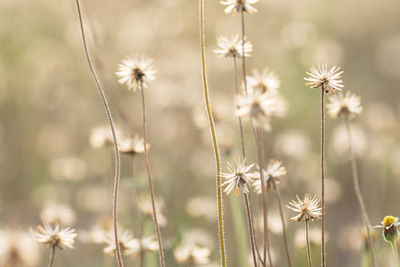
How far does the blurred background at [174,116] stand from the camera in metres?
3.39

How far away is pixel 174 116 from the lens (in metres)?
4.74

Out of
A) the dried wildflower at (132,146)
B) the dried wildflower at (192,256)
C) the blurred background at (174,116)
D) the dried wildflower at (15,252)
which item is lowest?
the dried wildflower at (15,252)

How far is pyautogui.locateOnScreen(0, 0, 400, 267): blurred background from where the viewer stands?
339 cm

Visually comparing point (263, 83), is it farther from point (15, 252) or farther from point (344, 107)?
point (15, 252)

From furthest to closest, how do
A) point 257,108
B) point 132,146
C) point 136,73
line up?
point 132,146 < point 136,73 < point 257,108

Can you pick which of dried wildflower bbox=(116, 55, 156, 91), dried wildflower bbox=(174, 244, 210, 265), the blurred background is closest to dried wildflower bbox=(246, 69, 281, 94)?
dried wildflower bbox=(116, 55, 156, 91)

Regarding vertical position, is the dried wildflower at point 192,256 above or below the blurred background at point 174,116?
below

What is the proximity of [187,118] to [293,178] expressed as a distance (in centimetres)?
144

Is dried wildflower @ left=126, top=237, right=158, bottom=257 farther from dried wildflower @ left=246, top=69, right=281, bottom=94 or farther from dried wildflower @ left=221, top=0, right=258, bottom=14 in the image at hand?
dried wildflower @ left=221, top=0, right=258, bottom=14

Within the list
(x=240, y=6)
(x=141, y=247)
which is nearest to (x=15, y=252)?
(x=141, y=247)

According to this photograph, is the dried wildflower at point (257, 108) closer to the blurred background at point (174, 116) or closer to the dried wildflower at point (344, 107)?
the dried wildflower at point (344, 107)

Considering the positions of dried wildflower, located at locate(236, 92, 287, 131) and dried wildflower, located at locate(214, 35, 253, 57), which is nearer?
dried wildflower, located at locate(236, 92, 287, 131)

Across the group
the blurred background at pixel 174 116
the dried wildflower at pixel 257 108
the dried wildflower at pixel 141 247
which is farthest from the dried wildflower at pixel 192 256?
the blurred background at pixel 174 116

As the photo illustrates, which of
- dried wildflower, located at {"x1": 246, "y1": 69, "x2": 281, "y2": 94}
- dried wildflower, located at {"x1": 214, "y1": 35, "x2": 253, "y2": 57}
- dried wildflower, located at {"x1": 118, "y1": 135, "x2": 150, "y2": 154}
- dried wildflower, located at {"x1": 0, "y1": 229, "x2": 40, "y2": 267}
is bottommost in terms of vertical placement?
dried wildflower, located at {"x1": 0, "y1": 229, "x2": 40, "y2": 267}
